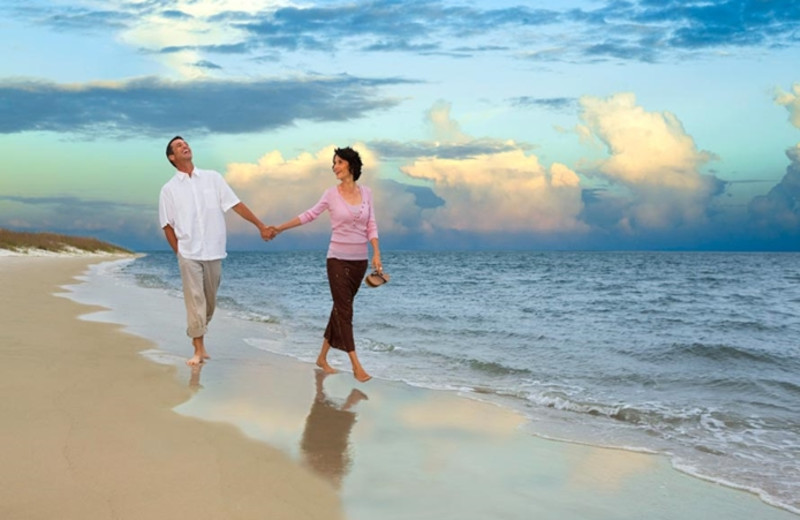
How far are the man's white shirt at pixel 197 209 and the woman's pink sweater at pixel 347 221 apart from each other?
38.8 inches

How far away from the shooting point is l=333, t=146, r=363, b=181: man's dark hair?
7379mm

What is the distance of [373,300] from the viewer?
916 inches

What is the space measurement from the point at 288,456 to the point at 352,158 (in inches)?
147

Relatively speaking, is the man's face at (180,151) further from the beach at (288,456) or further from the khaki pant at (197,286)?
the beach at (288,456)

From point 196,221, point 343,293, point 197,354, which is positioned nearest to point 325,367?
point 343,293

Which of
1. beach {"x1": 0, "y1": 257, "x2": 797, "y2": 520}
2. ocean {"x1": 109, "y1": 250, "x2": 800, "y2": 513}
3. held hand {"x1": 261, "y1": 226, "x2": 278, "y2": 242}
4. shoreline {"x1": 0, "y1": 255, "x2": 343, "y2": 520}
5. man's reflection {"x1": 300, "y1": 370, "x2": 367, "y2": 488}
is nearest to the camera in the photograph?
shoreline {"x1": 0, "y1": 255, "x2": 343, "y2": 520}

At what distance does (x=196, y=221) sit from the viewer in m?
7.72

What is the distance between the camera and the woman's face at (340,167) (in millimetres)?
7383

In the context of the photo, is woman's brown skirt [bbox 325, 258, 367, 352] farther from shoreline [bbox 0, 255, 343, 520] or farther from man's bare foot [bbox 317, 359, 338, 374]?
shoreline [bbox 0, 255, 343, 520]

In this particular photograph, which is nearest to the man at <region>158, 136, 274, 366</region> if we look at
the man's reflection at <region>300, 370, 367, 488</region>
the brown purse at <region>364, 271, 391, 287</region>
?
the brown purse at <region>364, 271, 391, 287</region>

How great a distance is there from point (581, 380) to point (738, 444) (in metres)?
3.00

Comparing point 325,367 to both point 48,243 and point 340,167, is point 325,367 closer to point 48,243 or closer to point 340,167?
point 340,167

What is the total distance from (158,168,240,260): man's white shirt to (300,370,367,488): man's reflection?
86.7 inches

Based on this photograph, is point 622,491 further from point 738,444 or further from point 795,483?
point 738,444
